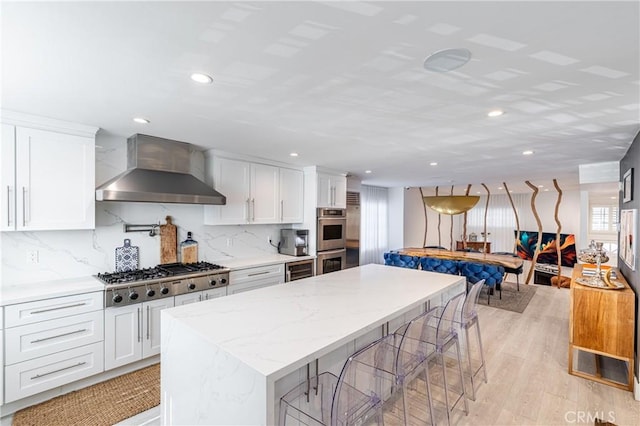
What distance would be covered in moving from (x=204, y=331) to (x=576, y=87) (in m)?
2.60

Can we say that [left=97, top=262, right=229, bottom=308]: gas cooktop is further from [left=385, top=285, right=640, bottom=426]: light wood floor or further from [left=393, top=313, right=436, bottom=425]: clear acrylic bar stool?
[left=385, top=285, right=640, bottom=426]: light wood floor

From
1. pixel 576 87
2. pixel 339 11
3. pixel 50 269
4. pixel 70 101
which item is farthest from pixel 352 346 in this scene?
pixel 50 269

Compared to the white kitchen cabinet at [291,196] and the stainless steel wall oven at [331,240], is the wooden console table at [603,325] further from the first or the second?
the white kitchen cabinet at [291,196]

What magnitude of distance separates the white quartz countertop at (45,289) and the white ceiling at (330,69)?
145 centimetres

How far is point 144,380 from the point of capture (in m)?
2.70

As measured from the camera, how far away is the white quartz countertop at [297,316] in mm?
1363

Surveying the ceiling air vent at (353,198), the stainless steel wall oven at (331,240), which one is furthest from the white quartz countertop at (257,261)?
the ceiling air vent at (353,198)

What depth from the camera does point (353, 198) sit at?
19.5 feet

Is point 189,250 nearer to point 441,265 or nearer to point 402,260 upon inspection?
point 402,260

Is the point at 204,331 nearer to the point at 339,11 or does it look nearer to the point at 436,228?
the point at 339,11

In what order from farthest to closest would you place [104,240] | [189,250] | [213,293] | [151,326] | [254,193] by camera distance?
[254,193], [189,250], [213,293], [104,240], [151,326]

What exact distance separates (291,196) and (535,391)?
3.62 m

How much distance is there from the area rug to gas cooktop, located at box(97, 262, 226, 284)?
14.9 ft

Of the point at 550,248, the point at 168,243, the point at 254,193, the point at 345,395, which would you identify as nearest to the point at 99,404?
the point at 168,243
